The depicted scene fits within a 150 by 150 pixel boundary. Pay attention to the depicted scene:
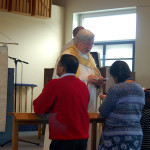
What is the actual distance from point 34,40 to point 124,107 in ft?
19.0

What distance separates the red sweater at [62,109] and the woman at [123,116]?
0.35m

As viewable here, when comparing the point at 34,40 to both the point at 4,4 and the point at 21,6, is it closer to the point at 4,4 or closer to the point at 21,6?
the point at 21,6

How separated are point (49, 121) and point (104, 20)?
20.9 ft

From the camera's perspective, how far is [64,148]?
8.43 feet

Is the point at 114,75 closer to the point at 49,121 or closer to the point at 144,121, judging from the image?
the point at 144,121

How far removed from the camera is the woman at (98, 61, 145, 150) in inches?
113

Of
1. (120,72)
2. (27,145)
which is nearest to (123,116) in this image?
(120,72)

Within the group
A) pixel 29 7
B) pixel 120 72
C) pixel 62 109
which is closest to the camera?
pixel 62 109

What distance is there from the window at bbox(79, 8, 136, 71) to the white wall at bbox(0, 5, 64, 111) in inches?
36.5

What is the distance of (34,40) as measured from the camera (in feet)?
27.4

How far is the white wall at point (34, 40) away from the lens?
7.95 meters

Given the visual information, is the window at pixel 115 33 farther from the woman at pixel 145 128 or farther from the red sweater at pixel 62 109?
the red sweater at pixel 62 109

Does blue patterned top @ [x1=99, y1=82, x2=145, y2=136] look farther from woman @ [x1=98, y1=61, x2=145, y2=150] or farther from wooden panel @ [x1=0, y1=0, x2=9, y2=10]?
wooden panel @ [x1=0, y1=0, x2=9, y2=10]

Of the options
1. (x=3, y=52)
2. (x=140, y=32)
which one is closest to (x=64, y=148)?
(x=3, y=52)
